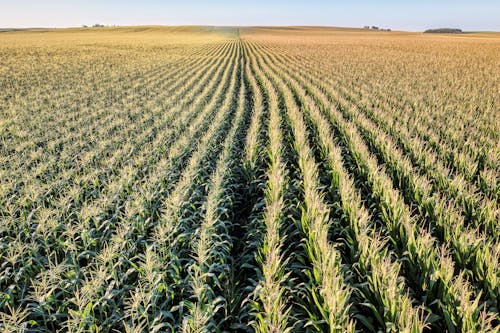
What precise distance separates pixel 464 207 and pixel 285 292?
10.6 ft

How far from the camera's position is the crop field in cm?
363

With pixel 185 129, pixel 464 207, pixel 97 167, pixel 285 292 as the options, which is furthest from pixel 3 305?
pixel 185 129

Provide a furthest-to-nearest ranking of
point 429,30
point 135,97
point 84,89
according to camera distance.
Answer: point 429,30 < point 84,89 < point 135,97

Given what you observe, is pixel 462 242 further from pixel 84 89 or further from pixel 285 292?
pixel 84 89

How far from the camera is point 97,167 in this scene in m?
7.73

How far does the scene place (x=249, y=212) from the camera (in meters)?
6.47

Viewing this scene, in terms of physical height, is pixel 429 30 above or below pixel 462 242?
above

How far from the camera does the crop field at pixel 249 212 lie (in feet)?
11.9

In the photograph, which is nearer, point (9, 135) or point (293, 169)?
point (293, 169)

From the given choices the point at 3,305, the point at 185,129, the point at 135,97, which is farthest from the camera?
the point at 135,97

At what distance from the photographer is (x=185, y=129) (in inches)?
420

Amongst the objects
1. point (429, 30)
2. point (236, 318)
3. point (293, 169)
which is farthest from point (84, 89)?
point (429, 30)

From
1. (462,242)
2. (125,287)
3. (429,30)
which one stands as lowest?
(125,287)

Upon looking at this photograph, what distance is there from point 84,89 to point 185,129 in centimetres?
951
